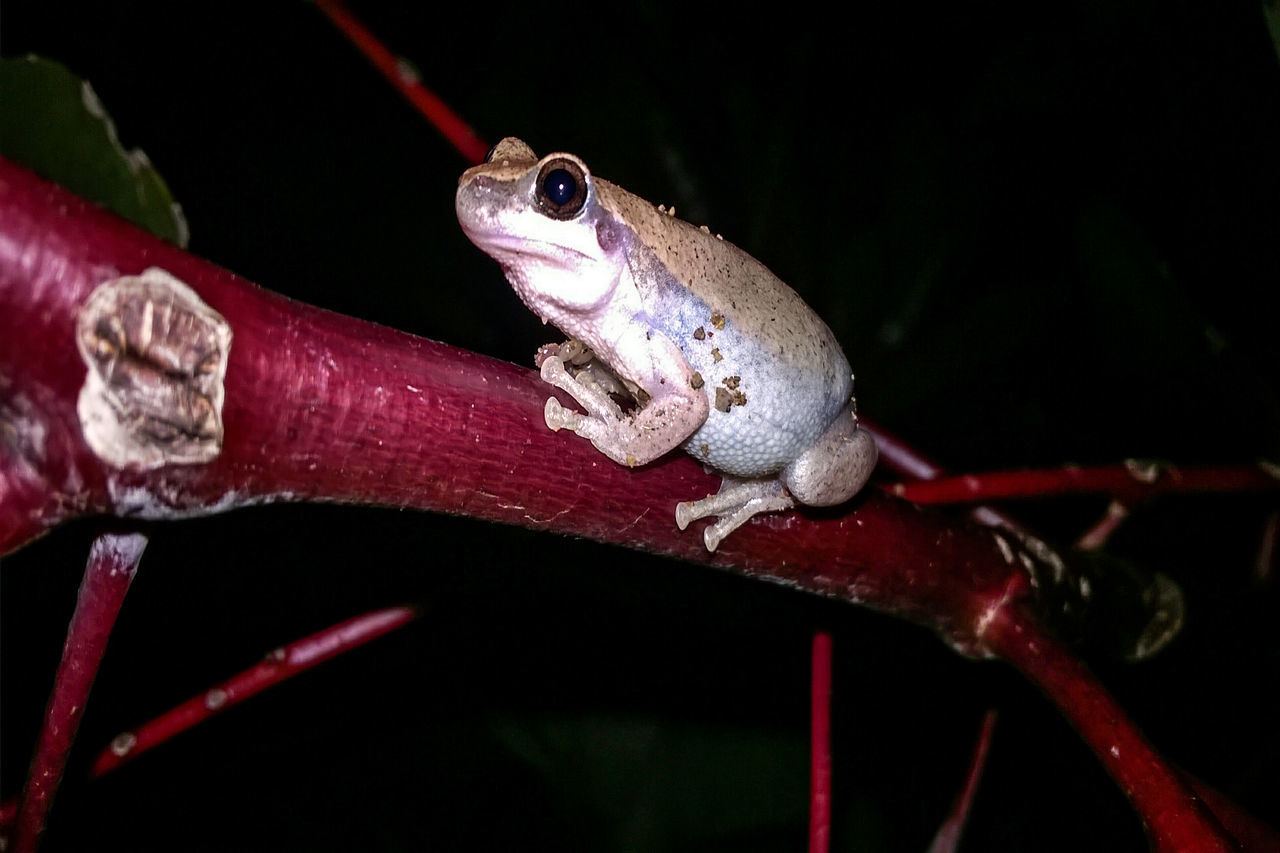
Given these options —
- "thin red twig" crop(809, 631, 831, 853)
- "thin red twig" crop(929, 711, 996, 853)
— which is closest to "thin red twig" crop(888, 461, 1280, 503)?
"thin red twig" crop(809, 631, 831, 853)

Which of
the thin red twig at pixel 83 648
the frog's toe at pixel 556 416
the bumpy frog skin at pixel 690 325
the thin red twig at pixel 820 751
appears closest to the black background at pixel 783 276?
the thin red twig at pixel 820 751

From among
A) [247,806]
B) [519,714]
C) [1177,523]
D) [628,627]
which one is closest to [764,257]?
[628,627]

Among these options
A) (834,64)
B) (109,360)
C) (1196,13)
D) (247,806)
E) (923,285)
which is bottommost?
(247,806)

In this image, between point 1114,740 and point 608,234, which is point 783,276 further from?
point 1114,740

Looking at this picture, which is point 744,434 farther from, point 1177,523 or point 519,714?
point 1177,523

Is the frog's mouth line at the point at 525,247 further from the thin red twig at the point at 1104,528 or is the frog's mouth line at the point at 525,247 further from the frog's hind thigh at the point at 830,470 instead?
the thin red twig at the point at 1104,528

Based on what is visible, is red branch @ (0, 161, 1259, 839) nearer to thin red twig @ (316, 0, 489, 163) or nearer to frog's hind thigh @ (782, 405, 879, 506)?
frog's hind thigh @ (782, 405, 879, 506)

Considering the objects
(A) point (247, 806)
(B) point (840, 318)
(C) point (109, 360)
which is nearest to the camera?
(C) point (109, 360)
